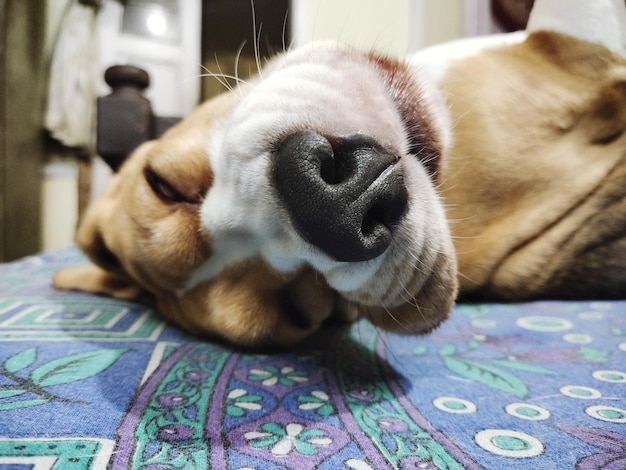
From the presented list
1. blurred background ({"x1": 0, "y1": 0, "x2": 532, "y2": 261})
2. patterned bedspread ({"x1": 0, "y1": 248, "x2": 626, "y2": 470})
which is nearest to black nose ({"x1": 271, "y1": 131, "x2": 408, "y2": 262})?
patterned bedspread ({"x1": 0, "y1": 248, "x2": 626, "y2": 470})

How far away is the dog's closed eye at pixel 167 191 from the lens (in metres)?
0.99

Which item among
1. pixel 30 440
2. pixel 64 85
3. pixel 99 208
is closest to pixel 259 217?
pixel 30 440

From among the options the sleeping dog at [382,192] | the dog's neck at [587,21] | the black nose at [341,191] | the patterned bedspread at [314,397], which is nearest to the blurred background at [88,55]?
the dog's neck at [587,21]

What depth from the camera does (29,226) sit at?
9.87 ft

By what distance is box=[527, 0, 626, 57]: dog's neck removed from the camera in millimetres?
1419

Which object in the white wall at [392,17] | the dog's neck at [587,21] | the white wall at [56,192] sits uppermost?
the white wall at [392,17]

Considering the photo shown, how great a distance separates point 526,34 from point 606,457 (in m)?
1.31

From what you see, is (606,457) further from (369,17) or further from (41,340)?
(369,17)

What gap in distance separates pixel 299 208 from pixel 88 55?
10.7 feet

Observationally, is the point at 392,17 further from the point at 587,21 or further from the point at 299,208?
the point at 299,208

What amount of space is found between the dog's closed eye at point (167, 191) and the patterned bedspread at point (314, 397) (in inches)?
11.5

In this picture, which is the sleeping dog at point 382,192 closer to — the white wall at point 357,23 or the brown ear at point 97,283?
the brown ear at point 97,283

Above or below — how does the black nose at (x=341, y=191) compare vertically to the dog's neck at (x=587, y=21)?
below

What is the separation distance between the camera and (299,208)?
694mm
